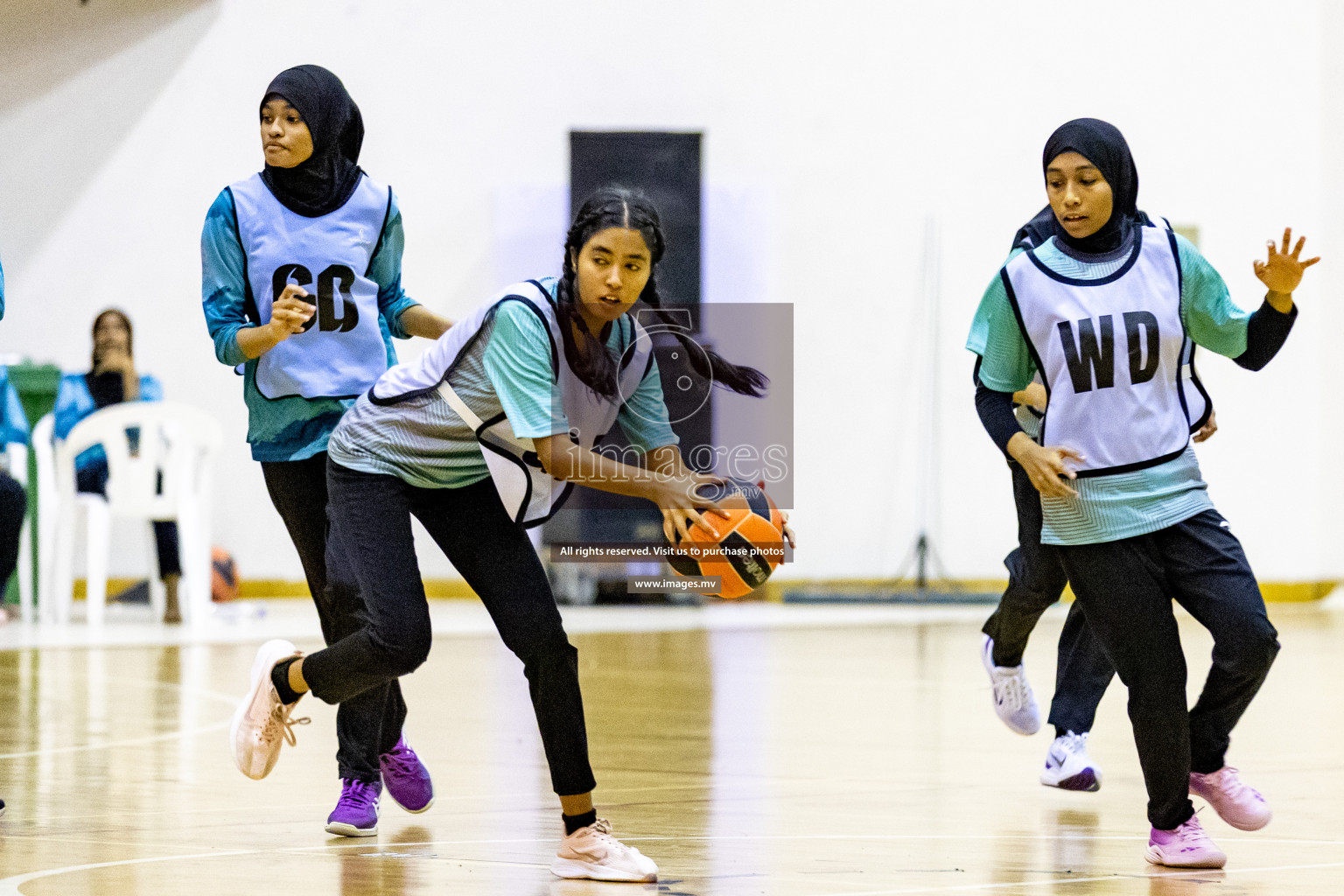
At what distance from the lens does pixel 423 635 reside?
9.14ft

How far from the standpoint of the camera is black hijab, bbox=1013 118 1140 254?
288 cm

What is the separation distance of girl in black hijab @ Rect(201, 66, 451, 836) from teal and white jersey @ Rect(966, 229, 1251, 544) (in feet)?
3.75

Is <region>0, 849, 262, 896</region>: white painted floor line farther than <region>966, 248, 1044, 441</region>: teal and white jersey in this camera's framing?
No

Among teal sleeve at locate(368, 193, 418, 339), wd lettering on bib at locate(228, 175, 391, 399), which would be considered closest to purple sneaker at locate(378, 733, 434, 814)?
wd lettering on bib at locate(228, 175, 391, 399)

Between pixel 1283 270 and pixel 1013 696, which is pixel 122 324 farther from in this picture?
pixel 1283 270

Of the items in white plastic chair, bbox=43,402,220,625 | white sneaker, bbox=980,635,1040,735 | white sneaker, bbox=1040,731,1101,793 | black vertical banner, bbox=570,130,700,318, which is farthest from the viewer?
black vertical banner, bbox=570,130,700,318

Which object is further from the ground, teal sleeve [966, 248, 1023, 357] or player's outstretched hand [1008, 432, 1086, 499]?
teal sleeve [966, 248, 1023, 357]

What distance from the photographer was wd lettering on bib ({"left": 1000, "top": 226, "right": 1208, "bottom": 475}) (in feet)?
9.34

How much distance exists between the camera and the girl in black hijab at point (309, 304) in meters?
3.15

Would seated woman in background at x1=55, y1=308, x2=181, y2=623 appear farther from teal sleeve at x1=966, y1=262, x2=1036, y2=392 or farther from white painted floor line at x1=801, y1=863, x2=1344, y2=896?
white painted floor line at x1=801, y1=863, x2=1344, y2=896

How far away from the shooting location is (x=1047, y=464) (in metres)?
2.83

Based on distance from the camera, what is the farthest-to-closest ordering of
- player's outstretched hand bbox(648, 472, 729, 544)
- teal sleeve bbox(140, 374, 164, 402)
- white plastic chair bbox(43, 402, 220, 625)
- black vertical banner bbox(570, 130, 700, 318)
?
black vertical banner bbox(570, 130, 700, 318), teal sleeve bbox(140, 374, 164, 402), white plastic chair bbox(43, 402, 220, 625), player's outstretched hand bbox(648, 472, 729, 544)

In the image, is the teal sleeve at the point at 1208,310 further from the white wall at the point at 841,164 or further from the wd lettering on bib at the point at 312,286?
the white wall at the point at 841,164

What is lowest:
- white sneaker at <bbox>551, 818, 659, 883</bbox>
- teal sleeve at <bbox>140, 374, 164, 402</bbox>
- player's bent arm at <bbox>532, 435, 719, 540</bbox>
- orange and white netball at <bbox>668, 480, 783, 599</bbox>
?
white sneaker at <bbox>551, 818, 659, 883</bbox>
